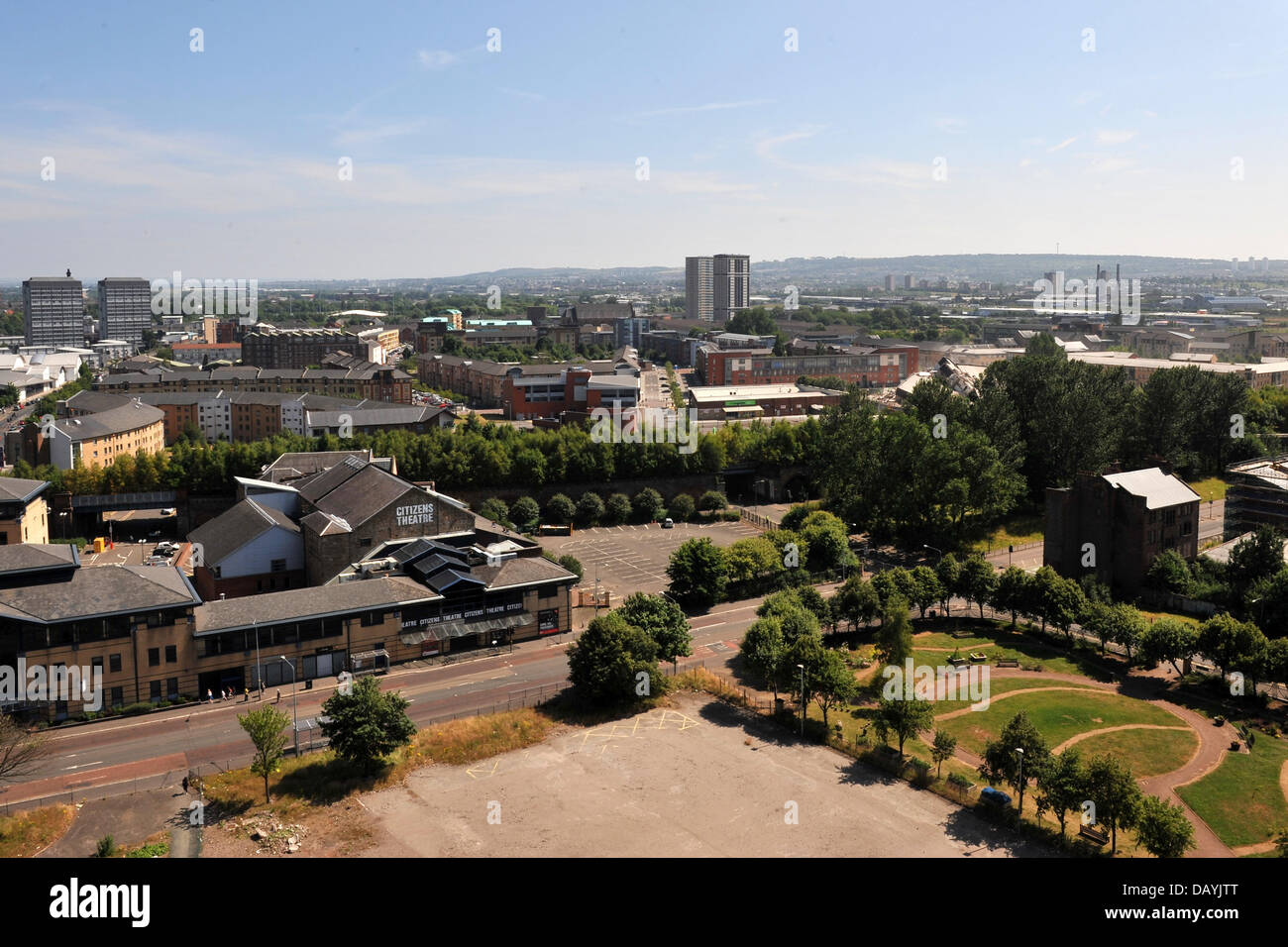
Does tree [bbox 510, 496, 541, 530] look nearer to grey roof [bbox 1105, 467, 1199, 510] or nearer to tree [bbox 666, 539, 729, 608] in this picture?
tree [bbox 666, 539, 729, 608]

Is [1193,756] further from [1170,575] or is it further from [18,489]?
[18,489]

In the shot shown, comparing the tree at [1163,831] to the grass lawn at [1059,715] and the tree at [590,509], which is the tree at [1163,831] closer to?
the grass lawn at [1059,715]

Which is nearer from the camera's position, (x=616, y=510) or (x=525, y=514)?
(x=525, y=514)

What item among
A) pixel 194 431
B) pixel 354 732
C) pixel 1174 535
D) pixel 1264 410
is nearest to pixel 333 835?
pixel 354 732

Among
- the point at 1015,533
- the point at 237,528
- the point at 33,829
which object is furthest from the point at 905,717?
the point at 237,528

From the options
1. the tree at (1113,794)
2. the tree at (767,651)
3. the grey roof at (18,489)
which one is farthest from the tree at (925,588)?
the grey roof at (18,489)

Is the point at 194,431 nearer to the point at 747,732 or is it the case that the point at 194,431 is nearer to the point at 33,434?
the point at 33,434
